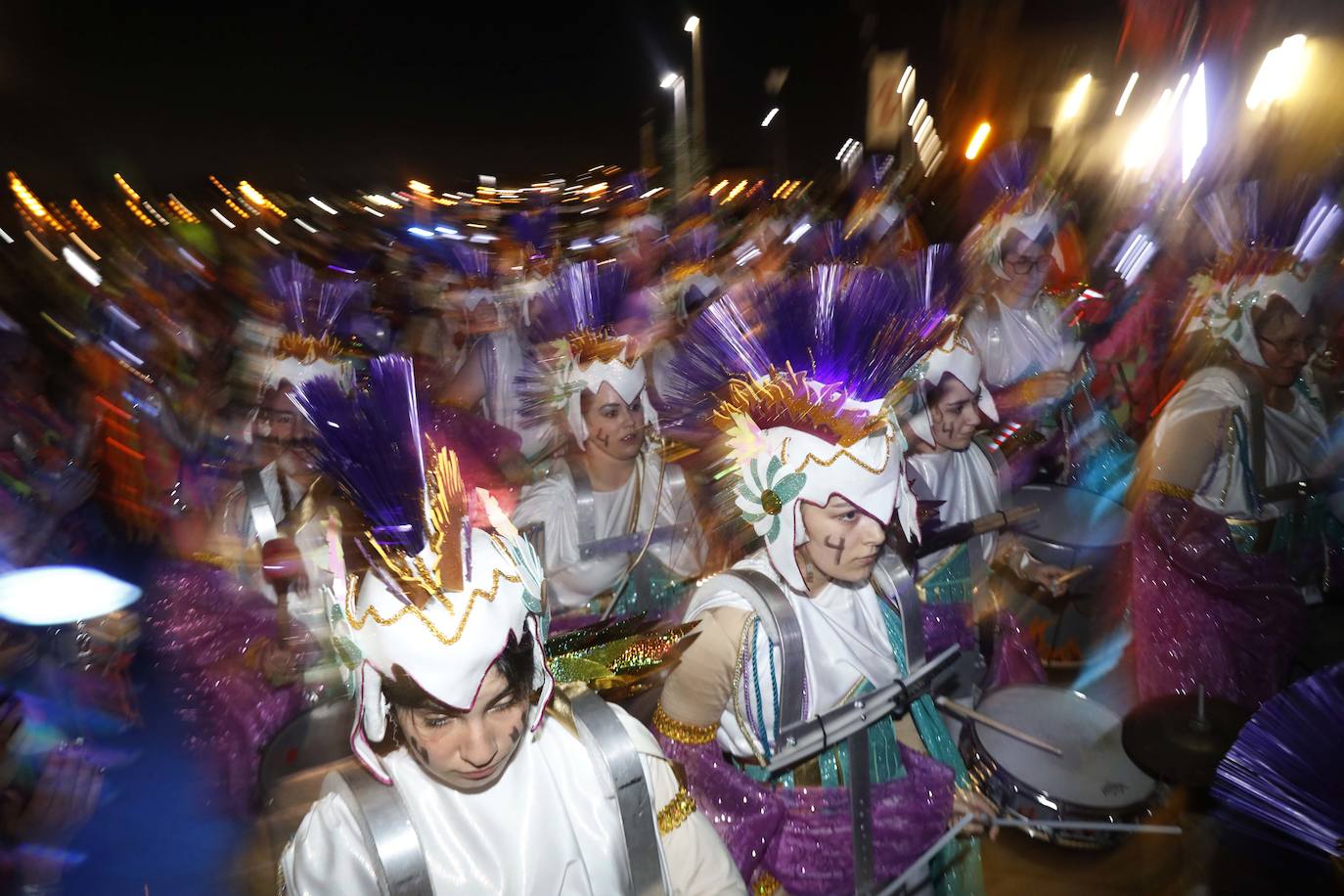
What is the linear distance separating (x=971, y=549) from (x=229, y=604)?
129 inches

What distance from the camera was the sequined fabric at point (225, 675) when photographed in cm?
327

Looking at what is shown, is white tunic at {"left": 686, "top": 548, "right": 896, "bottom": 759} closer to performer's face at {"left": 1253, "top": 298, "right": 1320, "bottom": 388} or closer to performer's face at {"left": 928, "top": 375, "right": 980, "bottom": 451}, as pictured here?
performer's face at {"left": 928, "top": 375, "right": 980, "bottom": 451}

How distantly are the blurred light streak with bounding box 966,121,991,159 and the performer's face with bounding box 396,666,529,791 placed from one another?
13.0 metres

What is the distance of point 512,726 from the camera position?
1.69m

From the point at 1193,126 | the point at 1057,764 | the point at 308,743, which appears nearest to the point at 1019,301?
the point at 1057,764

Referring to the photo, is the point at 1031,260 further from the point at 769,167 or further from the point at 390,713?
the point at 769,167

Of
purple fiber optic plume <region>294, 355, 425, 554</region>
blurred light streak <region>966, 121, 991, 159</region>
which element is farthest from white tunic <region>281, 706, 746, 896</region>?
blurred light streak <region>966, 121, 991, 159</region>

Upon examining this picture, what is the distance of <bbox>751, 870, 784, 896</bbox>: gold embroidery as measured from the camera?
85.0 inches

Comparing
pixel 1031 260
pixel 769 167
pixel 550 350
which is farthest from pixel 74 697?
pixel 769 167

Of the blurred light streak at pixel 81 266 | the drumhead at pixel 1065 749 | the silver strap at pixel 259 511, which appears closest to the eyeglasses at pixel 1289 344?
the drumhead at pixel 1065 749

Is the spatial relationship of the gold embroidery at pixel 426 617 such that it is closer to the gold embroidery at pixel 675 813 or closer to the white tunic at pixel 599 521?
the gold embroidery at pixel 675 813

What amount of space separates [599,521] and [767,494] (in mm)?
1788

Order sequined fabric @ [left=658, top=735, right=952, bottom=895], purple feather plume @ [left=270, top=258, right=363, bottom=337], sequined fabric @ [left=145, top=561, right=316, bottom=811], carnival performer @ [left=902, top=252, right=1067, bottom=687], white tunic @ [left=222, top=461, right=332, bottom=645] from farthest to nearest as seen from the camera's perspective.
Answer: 1. purple feather plume @ [left=270, top=258, right=363, bottom=337]
2. carnival performer @ [left=902, top=252, right=1067, bottom=687]
3. sequined fabric @ [left=145, top=561, right=316, bottom=811]
4. white tunic @ [left=222, top=461, right=332, bottom=645]
5. sequined fabric @ [left=658, top=735, right=952, bottom=895]

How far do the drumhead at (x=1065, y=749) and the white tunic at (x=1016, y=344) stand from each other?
3.08 metres
